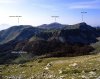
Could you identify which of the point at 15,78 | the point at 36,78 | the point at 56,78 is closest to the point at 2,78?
the point at 15,78

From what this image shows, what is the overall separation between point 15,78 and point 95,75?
1867cm

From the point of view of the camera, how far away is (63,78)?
A: 43.3 meters

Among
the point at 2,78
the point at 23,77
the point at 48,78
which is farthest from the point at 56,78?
the point at 2,78

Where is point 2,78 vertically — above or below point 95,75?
below

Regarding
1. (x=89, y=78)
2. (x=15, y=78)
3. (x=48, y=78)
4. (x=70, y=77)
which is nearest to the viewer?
(x=89, y=78)

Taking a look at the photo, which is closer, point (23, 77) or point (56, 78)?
point (56, 78)

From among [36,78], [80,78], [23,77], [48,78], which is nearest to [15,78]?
[23,77]

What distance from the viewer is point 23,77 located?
175 ft

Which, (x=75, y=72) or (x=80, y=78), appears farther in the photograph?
(x=75, y=72)

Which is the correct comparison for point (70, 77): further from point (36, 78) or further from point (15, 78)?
point (15, 78)

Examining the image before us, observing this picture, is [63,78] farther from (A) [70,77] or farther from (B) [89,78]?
(B) [89,78]

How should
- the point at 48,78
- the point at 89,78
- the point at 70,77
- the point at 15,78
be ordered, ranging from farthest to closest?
the point at 15,78 → the point at 48,78 → the point at 70,77 → the point at 89,78

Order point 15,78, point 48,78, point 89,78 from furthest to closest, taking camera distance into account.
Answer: point 15,78 → point 48,78 → point 89,78

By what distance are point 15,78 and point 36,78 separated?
6620mm
